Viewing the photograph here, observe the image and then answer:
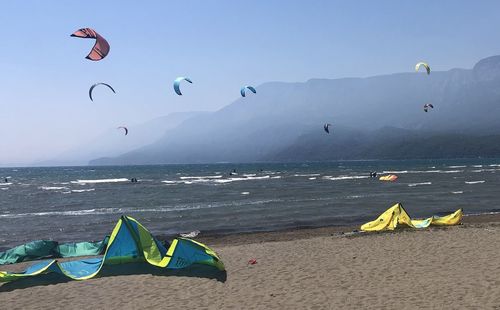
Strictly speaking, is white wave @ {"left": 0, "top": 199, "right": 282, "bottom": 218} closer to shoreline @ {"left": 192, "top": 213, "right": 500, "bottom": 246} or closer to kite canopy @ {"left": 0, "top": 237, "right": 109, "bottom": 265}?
shoreline @ {"left": 192, "top": 213, "right": 500, "bottom": 246}

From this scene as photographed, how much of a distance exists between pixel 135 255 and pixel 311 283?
220 inches

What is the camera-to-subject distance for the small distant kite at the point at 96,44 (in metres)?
20.2

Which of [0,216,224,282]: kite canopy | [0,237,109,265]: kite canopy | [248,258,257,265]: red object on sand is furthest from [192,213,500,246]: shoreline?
[0,216,224,282]: kite canopy

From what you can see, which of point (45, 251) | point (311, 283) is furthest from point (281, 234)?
point (311, 283)

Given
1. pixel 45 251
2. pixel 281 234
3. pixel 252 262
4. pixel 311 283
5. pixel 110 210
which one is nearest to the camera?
pixel 311 283

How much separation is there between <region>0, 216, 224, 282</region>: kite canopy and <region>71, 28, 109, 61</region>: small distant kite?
344 inches

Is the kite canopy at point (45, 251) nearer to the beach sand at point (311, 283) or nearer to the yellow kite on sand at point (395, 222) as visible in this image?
the beach sand at point (311, 283)

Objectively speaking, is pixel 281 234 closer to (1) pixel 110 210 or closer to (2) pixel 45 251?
(2) pixel 45 251

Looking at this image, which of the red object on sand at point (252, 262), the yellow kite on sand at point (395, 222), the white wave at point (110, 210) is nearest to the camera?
the red object on sand at point (252, 262)

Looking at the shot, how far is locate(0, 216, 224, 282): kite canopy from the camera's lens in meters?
13.8

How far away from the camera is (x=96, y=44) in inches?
808

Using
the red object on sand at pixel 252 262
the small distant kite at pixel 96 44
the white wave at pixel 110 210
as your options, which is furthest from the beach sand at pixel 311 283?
the white wave at pixel 110 210

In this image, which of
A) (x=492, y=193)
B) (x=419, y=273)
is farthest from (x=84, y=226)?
(x=492, y=193)

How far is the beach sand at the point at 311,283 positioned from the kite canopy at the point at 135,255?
0.29 meters
